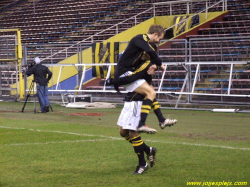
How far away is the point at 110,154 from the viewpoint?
27.6 feet

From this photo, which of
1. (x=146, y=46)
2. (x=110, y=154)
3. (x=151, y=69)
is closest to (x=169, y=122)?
(x=151, y=69)

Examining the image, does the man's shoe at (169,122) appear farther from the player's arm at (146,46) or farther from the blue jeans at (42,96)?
the blue jeans at (42,96)

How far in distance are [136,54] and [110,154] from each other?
2086 mm

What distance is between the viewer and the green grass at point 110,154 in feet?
21.6

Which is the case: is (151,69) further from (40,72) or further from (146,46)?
(40,72)

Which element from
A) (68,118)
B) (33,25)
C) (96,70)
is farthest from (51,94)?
(33,25)

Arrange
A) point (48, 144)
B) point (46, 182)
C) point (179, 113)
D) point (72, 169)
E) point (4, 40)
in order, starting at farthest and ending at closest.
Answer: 1. point (4, 40)
2. point (179, 113)
3. point (48, 144)
4. point (72, 169)
5. point (46, 182)

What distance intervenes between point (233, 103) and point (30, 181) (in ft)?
39.8

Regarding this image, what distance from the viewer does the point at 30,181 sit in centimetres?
654

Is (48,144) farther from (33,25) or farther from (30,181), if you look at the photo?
(33,25)

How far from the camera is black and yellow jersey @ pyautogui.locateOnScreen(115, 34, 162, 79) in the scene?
6.95 metres

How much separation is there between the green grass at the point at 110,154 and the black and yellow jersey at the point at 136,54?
1458mm

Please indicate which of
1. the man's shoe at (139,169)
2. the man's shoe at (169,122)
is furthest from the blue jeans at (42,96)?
the man's shoe at (139,169)

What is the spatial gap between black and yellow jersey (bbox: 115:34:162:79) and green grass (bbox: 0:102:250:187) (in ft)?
4.78
